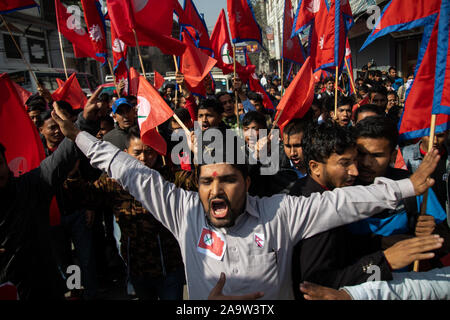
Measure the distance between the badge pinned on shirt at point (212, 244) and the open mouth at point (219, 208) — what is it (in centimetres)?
9

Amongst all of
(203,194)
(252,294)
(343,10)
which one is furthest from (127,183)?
(343,10)

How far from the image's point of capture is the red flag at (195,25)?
15.2 ft

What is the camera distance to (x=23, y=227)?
1831mm

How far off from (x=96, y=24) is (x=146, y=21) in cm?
139

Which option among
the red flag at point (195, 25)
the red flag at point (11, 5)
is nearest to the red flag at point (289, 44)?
the red flag at point (195, 25)

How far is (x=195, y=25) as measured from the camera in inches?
188

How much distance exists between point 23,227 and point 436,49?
102 inches

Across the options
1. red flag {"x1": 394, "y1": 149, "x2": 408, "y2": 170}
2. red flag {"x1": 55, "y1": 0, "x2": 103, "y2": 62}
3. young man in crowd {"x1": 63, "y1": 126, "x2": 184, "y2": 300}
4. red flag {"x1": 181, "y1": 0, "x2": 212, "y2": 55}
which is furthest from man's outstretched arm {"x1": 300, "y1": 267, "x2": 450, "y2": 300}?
red flag {"x1": 55, "y1": 0, "x2": 103, "y2": 62}

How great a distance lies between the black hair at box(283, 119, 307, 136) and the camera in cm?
278

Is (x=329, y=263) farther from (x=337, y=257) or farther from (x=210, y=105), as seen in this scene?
(x=210, y=105)

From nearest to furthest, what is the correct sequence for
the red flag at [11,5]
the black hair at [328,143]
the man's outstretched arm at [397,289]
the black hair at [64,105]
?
the man's outstretched arm at [397,289] → the black hair at [328,143] → the black hair at [64,105] → the red flag at [11,5]

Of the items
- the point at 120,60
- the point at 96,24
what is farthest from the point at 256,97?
the point at 96,24

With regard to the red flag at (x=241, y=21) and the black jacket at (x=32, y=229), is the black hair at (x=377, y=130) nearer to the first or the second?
the black jacket at (x=32, y=229)
